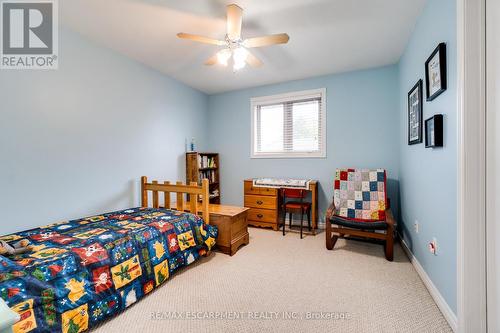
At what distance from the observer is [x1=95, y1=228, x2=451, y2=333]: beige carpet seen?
1.51 m

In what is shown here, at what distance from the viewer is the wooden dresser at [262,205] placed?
3.59 metres

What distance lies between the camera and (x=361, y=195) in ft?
9.61

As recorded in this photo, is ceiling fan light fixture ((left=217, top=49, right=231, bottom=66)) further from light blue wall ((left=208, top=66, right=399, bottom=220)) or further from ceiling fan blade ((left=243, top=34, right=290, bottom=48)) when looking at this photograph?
light blue wall ((left=208, top=66, right=399, bottom=220))

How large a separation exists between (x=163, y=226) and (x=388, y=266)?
92.3 inches

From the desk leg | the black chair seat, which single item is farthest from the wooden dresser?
the black chair seat

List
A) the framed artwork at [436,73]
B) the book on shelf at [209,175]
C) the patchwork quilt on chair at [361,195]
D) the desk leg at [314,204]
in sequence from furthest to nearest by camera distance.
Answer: the book on shelf at [209,175] → the desk leg at [314,204] → the patchwork quilt on chair at [361,195] → the framed artwork at [436,73]

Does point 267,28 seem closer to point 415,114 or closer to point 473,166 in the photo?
point 415,114

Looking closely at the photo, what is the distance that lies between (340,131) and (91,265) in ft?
11.3

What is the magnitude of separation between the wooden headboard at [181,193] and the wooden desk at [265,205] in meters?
1.15

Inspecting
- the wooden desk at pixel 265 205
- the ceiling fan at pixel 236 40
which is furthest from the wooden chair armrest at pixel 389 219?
the ceiling fan at pixel 236 40

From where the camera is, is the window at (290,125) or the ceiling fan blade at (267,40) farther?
the window at (290,125)

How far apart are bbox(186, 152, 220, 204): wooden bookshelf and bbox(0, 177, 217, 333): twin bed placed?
1337 mm

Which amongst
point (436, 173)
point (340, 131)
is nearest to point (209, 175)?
point (340, 131)

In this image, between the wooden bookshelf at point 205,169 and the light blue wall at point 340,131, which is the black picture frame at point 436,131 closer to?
the light blue wall at point 340,131
